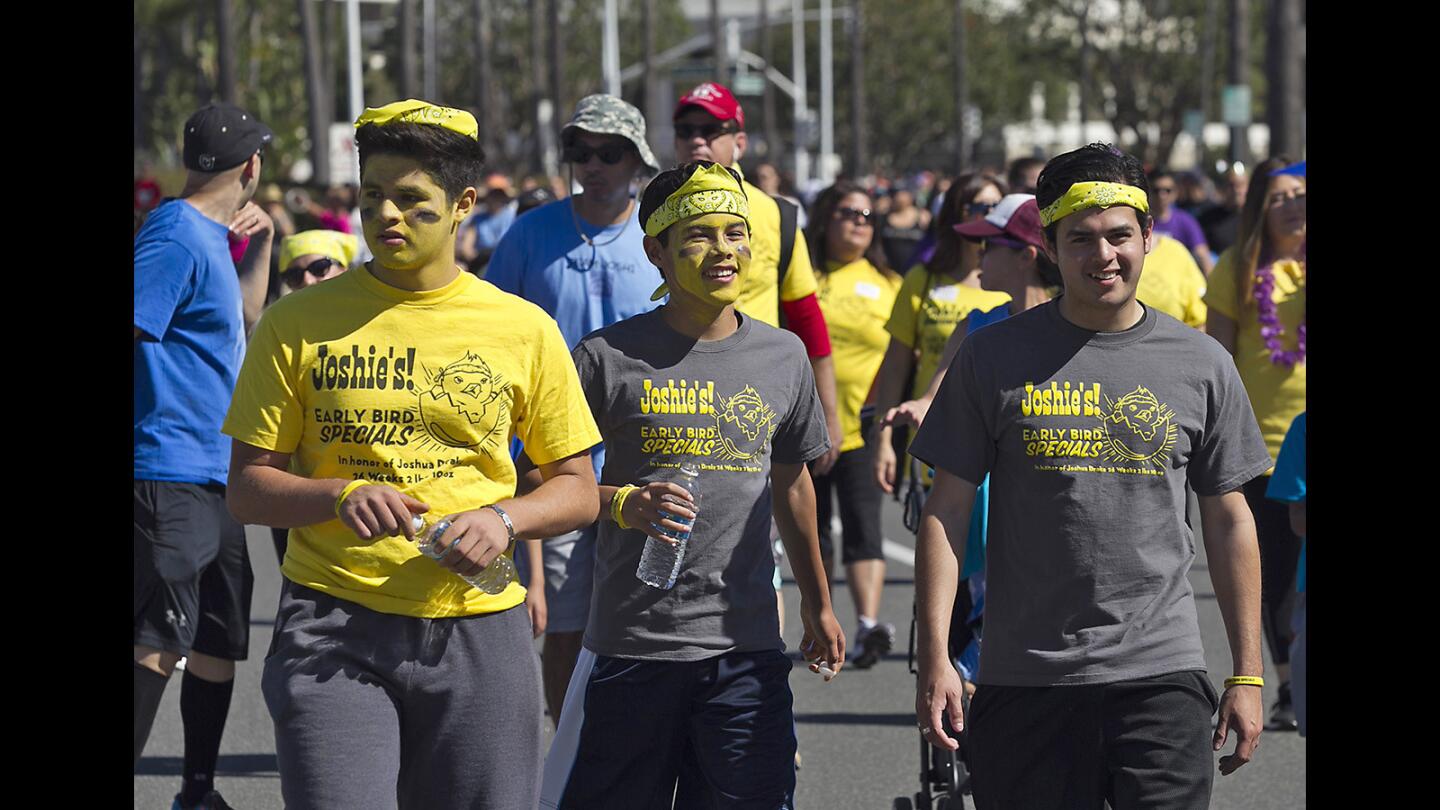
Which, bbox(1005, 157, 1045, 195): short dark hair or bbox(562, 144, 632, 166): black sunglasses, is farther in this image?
bbox(1005, 157, 1045, 195): short dark hair

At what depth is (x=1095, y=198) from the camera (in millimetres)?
4824

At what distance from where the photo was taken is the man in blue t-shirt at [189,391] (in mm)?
6418

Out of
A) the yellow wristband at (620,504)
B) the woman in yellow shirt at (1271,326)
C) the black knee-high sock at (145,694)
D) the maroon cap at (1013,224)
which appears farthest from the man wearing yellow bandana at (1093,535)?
the woman in yellow shirt at (1271,326)

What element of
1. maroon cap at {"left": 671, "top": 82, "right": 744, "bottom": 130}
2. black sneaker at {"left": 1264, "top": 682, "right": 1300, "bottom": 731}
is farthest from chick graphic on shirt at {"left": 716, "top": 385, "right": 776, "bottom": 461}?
black sneaker at {"left": 1264, "top": 682, "right": 1300, "bottom": 731}

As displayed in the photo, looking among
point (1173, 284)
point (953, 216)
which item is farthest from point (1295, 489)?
point (1173, 284)

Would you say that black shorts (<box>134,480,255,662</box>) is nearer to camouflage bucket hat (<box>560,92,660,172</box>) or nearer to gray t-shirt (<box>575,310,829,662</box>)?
camouflage bucket hat (<box>560,92,660,172</box>)

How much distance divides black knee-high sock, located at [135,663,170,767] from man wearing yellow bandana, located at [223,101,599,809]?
7.26 ft

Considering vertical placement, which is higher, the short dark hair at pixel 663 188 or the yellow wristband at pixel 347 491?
the short dark hair at pixel 663 188

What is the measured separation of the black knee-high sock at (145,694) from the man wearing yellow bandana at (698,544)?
1807 millimetres

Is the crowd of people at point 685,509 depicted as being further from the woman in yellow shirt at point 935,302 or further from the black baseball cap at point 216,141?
the woman in yellow shirt at point 935,302

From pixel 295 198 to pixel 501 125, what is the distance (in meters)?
65.6

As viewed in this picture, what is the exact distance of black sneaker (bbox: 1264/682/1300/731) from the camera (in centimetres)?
826

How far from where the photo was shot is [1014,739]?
4785 millimetres
